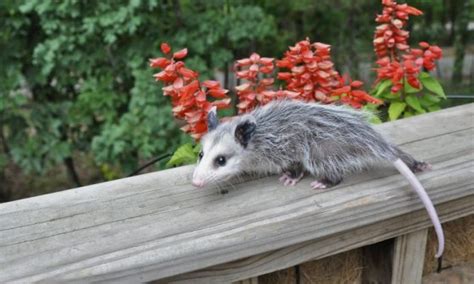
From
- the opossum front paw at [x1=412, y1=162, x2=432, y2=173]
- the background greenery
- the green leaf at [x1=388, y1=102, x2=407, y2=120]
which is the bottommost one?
the background greenery

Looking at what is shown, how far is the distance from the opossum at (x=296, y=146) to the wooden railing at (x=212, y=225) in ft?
0.15

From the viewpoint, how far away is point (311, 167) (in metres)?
1.51

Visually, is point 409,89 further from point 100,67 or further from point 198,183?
point 100,67

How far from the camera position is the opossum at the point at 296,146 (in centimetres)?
147

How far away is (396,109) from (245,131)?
3.14 feet

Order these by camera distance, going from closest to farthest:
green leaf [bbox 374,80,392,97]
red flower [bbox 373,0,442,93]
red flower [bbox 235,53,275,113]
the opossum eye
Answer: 1. the opossum eye
2. red flower [bbox 235,53,275,113]
3. red flower [bbox 373,0,442,93]
4. green leaf [bbox 374,80,392,97]

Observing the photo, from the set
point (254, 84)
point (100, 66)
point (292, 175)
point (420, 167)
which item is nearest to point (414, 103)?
point (254, 84)

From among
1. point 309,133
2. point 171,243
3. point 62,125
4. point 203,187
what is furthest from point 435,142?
point 62,125

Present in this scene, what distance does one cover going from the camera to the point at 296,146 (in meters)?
1.57

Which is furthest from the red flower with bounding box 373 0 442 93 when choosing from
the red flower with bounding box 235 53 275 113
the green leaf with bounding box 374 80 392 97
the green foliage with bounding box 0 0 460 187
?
the green foliage with bounding box 0 0 460 187

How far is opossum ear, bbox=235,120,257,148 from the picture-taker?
61.6 inches

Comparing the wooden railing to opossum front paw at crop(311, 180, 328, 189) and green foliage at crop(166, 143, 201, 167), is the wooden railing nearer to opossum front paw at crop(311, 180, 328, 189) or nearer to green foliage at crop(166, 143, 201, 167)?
opossum front paw at crop(311, 180, 328, 189)

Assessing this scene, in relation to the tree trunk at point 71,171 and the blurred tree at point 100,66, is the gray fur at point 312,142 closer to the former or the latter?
the blurred tree at point 100,66

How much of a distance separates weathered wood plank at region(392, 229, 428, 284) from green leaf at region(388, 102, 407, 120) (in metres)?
0.92
